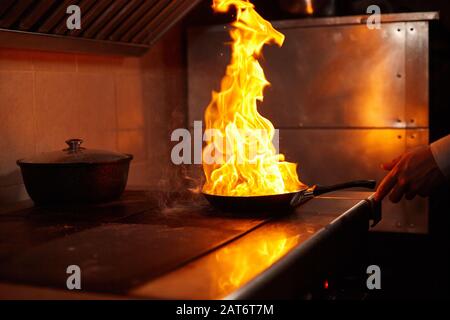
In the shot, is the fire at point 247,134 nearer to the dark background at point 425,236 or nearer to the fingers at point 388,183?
the fingers at point 388,183

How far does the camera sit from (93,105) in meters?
2.58

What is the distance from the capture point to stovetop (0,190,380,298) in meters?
1.09

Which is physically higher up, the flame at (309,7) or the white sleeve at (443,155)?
the flame at (309,7)

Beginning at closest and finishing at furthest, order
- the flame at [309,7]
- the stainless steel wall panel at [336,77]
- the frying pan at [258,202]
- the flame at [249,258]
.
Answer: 1. the flame at [249,258]
2. the frying pan at [258,202]
3. the stainless steel wall panel at [336,77]
4. the flame at [309,7]

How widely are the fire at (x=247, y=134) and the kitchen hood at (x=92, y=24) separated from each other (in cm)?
38

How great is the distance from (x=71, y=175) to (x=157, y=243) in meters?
0.61

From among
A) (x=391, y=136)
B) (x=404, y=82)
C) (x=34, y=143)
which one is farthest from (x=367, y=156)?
(x=34, y=143)

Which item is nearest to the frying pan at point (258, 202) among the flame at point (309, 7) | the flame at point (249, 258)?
the flame at point (249, 258)

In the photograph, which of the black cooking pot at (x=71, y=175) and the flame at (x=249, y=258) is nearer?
the flame at (x=249, y=258)

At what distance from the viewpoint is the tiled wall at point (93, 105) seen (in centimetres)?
215

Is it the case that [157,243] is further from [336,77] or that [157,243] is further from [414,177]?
[336,77]

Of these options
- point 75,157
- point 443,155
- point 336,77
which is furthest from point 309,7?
point 75,157

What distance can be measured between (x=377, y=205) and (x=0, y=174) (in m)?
1.25

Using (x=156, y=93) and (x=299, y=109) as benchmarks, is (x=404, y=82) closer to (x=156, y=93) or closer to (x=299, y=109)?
(x=299, y=109)
